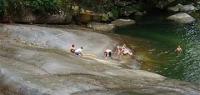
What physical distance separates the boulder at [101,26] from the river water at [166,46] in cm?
136

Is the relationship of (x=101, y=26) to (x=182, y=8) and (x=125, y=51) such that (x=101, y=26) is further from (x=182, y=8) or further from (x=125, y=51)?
(x=182, y=8)

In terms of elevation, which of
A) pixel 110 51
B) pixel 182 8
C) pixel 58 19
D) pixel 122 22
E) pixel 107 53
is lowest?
pixel 122 22

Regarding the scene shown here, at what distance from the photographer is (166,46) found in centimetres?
5844

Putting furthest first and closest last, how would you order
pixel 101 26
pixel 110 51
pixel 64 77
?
pixel 101 26
pixel 110 51
pixel 64 77

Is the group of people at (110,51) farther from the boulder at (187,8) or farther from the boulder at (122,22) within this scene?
the boulder at (187,8)

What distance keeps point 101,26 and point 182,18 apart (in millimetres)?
16167

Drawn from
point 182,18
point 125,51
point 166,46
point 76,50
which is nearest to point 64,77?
point 76,50

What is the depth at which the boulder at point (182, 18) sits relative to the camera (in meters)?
75.5

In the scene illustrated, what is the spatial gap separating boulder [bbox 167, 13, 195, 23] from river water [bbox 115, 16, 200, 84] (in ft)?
5.52

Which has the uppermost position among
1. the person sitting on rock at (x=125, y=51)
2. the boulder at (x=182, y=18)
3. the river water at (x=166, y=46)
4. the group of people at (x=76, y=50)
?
the group of people at (x=76, y=50)

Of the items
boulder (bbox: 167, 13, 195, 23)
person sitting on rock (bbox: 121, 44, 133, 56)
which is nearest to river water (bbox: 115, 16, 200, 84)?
person sitting on rock (bbox: 121, 44, 133, 56)

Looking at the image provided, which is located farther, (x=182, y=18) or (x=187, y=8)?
(x=187, y=8)

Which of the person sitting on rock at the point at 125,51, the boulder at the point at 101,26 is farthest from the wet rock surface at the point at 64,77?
the boulder at the point at 101,26

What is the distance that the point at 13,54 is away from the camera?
3900 centimetres
